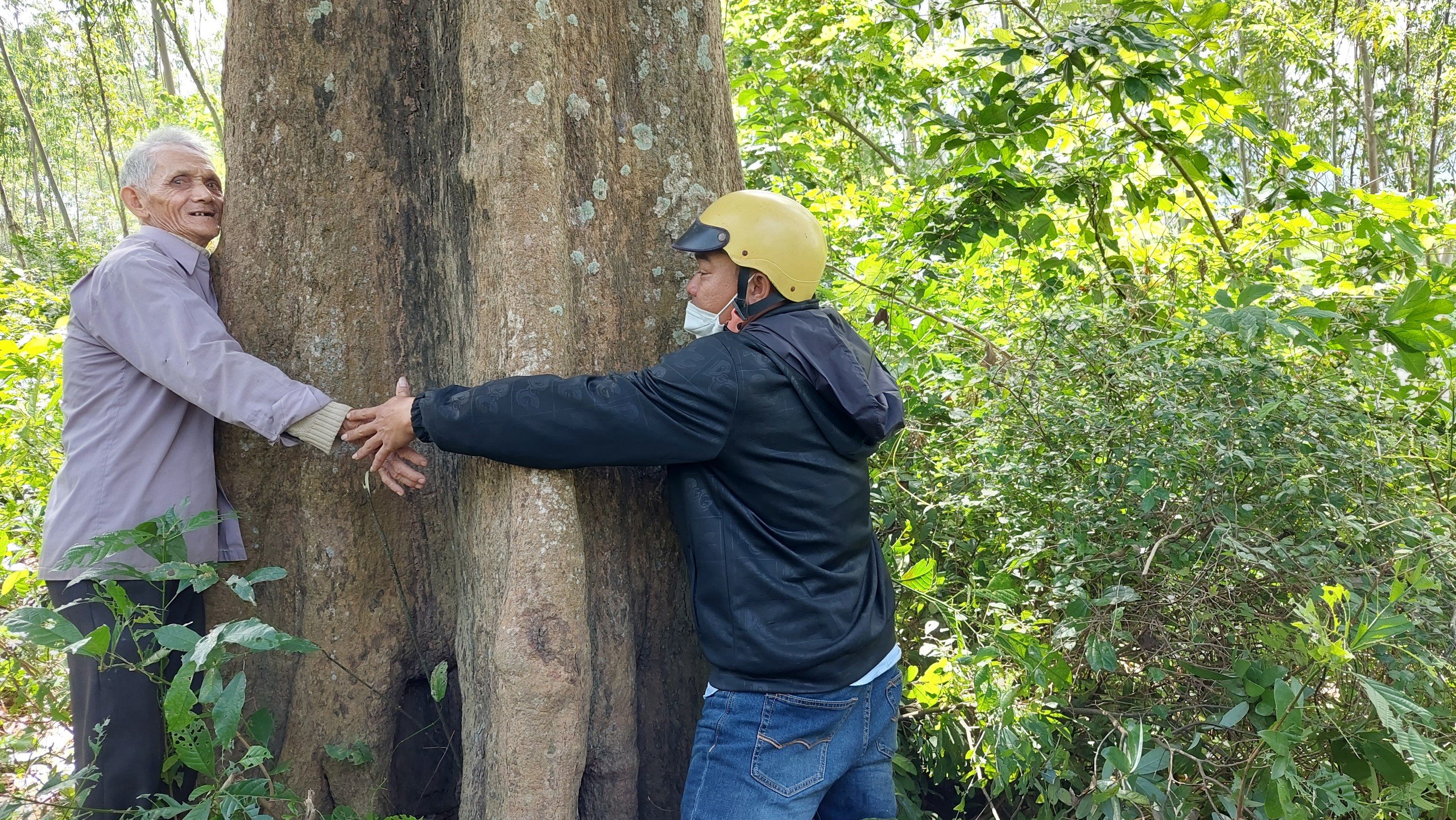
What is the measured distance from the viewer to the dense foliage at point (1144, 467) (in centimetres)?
268

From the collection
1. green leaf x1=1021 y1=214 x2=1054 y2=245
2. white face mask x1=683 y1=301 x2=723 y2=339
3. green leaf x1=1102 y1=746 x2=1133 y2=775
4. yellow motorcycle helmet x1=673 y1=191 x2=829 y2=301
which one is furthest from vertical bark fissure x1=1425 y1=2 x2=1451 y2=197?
white face mask x1=683 y1=301 x2=723 y2=339

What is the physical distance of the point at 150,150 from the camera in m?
2.84

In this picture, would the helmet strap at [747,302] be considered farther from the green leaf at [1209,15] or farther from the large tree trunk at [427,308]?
the green leaf at [1209,15]

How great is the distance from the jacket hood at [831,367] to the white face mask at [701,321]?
141 millimetres

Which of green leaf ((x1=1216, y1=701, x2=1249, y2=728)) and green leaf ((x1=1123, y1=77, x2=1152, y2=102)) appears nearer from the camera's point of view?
green leaf ((x1=1216, y1=701, x2=1249, y2=728))

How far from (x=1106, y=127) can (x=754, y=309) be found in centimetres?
296

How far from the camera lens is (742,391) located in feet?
7.41

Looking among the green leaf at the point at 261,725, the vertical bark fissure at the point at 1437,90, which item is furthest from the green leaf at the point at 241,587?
the vertical bark fissure at the point at 1437,90

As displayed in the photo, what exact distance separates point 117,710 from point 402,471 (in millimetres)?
984

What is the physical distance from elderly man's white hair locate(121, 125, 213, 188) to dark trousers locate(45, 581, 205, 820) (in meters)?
1.18

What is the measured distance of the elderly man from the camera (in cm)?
256

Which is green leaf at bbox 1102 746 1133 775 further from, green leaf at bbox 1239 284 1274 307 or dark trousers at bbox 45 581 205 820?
dark trousers at bbox 45 581 205 820

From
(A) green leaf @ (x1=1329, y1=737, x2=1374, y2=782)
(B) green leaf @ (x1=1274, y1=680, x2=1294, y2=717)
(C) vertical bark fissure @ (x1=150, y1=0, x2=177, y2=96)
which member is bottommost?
(A) green leaf @ (x1=1329, y1=737, x2=1374, y2=782)

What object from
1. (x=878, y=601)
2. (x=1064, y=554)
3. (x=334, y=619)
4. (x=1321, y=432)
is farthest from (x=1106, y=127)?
(x=334, y=619)
